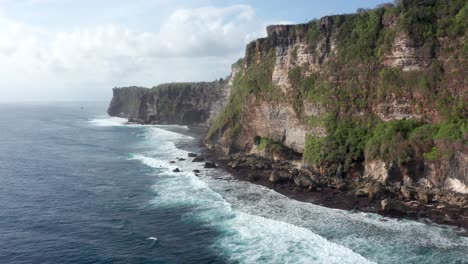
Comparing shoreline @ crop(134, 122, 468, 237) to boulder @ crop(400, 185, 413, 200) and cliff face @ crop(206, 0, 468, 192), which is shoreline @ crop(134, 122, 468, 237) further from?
cliff face @ crop(206, 0, 468, 192)

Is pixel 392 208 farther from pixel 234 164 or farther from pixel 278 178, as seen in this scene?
pixel 234 164

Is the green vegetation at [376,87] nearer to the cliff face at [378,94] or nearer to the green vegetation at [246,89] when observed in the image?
the cliff face at [378,94]

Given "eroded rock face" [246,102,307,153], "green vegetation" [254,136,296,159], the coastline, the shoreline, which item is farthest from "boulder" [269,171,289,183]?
"eroded rock face" [246,102,307,153]

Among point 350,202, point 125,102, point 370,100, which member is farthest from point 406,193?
point 125,102

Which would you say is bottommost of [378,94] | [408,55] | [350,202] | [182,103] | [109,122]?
[350,202]

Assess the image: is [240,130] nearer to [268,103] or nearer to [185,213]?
[268,103]

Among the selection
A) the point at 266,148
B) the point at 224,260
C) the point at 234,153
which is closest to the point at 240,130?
the point at 234,153
